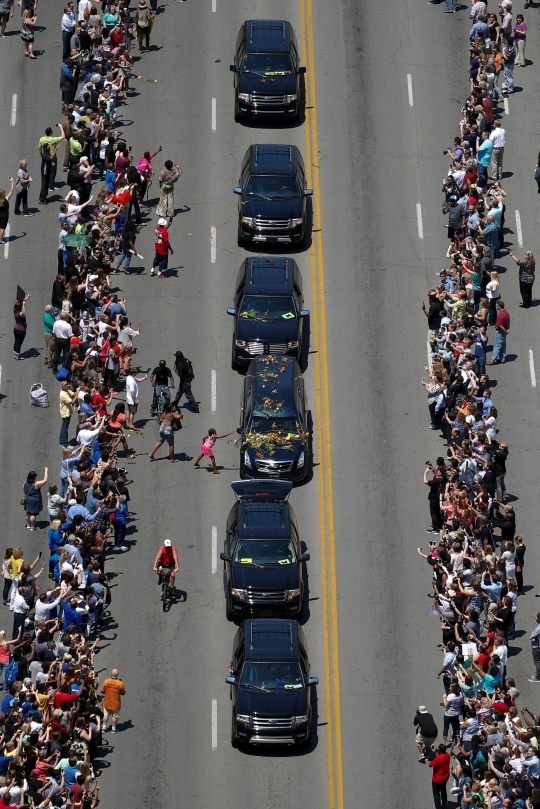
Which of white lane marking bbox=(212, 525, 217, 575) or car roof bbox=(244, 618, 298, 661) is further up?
white lane marking bbox=(212, 525, 217, 575)

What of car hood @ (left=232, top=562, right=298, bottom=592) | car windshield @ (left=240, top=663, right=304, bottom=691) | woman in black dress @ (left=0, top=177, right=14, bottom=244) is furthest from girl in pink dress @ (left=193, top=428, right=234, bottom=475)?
woman in black dress @ (left=0, top=177, right=14, bottom=244)

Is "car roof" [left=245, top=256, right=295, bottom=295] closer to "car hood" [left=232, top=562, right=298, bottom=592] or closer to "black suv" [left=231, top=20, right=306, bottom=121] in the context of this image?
"black suv" [left=231, top=20, right=306, bottom=121]

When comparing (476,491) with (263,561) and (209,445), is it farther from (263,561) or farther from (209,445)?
(209,445)

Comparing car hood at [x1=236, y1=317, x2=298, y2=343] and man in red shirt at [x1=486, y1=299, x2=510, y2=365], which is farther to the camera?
car hood at [x1=236, y1=317, x2=298, y2=343]

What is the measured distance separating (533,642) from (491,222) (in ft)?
47.2

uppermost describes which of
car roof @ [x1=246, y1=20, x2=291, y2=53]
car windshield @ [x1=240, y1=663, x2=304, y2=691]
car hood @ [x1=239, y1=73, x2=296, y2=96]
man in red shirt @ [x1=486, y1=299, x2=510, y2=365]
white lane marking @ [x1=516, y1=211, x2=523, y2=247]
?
car roof @ [x1=246, y1=20, x2=291, y2=53]

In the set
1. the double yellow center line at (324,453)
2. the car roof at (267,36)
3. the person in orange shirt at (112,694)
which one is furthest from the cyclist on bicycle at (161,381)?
the car roof at (267,36)

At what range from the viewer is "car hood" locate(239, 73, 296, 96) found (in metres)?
57.5

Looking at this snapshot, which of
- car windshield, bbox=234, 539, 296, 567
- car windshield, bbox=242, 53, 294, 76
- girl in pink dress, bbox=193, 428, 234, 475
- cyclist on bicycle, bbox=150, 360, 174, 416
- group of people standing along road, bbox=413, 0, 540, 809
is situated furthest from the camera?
car windshield, bbox=242, 53, 294, 76

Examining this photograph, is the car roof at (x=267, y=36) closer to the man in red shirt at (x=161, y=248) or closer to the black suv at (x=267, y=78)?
the black suv at (x=267, y=78)

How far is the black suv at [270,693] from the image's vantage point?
40594 millimetres

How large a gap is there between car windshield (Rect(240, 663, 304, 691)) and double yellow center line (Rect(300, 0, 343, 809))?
1.67 meters

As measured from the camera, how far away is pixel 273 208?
175 feet

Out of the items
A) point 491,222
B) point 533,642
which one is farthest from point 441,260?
point 533,642
